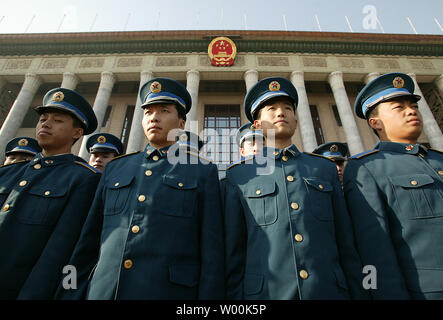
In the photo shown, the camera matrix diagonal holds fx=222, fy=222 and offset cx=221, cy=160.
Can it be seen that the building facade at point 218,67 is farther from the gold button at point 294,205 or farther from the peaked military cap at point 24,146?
the gold button at point 294,205

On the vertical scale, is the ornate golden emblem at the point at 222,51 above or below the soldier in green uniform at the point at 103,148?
above

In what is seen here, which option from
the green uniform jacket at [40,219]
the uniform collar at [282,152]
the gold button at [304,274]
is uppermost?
the uniform collar at [282,152]

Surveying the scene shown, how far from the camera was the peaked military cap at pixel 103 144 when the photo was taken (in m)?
4.52

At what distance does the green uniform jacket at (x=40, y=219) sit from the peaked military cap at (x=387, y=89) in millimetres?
2838

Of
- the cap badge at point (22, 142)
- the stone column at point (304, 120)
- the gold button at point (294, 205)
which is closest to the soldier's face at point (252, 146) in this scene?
the gold button at point (294, 205)

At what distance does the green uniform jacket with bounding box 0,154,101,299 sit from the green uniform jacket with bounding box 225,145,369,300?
1.23 meters

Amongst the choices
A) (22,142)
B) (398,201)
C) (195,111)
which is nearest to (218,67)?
(195,111)

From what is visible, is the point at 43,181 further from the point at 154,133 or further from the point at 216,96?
the point at 216,96

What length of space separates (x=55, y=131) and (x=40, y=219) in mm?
867

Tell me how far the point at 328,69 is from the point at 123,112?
13967mm

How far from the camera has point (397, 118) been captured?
1.99 m

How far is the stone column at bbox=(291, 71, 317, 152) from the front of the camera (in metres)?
11.7

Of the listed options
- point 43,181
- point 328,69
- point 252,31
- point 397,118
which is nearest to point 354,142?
point 328,69

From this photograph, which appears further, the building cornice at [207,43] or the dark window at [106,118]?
the dark window at [106,118]
